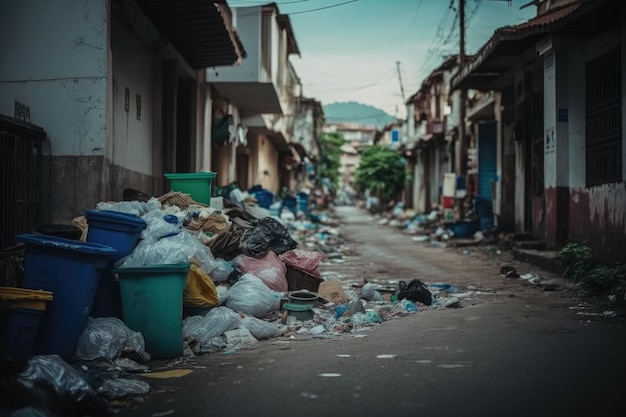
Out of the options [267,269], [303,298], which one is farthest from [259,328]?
[267,269]

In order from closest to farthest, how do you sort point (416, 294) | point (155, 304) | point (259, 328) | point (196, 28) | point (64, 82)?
point (155, 304) < point (259, 328) < point (64, 82) < point (416, 294) < point (196, 28)

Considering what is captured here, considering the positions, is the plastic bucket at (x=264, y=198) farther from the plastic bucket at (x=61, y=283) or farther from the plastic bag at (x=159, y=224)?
the plastic bucket at (x=61, y=283)

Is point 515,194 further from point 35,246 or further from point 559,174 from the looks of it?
point 35,246

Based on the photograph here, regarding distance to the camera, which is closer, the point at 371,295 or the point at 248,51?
the point at 371,295

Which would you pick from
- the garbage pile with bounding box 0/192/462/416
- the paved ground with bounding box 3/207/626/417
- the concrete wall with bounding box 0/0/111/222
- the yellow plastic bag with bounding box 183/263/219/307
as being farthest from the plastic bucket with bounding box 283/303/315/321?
the concrete wall with bounding box 0/0/111/222

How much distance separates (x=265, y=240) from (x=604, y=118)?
Answer: 5.96 meters

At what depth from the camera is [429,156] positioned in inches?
1422

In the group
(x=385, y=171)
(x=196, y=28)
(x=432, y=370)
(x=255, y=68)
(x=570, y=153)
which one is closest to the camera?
(x=432, y=370)

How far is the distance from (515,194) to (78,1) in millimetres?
12883

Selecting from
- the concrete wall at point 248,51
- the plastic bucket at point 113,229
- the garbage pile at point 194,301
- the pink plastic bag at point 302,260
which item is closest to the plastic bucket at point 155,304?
the garbage pile at point 194,301

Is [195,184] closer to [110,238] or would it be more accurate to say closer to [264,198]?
[110,238]

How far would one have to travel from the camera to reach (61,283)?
199 inches

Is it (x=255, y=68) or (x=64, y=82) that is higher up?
→ (x=255, y=68)

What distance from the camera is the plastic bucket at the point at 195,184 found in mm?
9789
